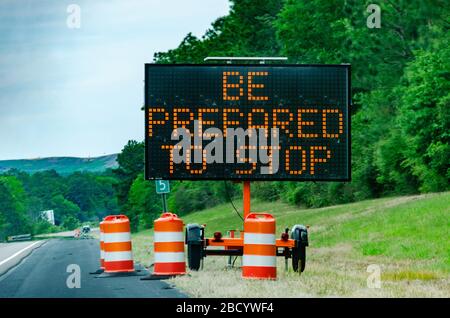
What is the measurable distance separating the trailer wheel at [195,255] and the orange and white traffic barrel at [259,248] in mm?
2744

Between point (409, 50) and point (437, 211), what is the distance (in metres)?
22.9

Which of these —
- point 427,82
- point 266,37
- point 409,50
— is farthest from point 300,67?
point 266,37

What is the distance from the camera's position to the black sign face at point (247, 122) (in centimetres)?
2044

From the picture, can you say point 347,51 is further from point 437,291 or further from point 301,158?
point 437,291

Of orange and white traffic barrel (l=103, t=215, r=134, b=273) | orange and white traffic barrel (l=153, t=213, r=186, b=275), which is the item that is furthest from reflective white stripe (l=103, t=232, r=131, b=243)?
orange and white traffic barrel (l=153, t=213, r=186, b=275)

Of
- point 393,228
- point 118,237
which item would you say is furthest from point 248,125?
point 393,228

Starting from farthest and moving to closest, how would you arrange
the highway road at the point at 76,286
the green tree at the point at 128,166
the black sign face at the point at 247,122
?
the green tree at the point at 128,166
the black sign face at the point at 247,122
the highway road at the point at 76,286

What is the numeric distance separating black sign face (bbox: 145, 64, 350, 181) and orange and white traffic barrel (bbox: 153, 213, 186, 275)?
3.29ft

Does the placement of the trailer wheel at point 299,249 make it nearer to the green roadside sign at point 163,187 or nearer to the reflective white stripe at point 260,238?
the reflective white stripe at point 260,238

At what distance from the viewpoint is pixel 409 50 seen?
56.0m

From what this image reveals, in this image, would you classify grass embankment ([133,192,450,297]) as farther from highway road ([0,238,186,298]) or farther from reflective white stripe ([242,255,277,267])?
highway road ([0,238,186,298])

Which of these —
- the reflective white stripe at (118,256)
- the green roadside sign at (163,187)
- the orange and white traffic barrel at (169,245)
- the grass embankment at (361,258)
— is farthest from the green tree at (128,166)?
the orange and white traffic barrel at (169,245)

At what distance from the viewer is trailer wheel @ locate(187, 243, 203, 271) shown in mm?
21125
